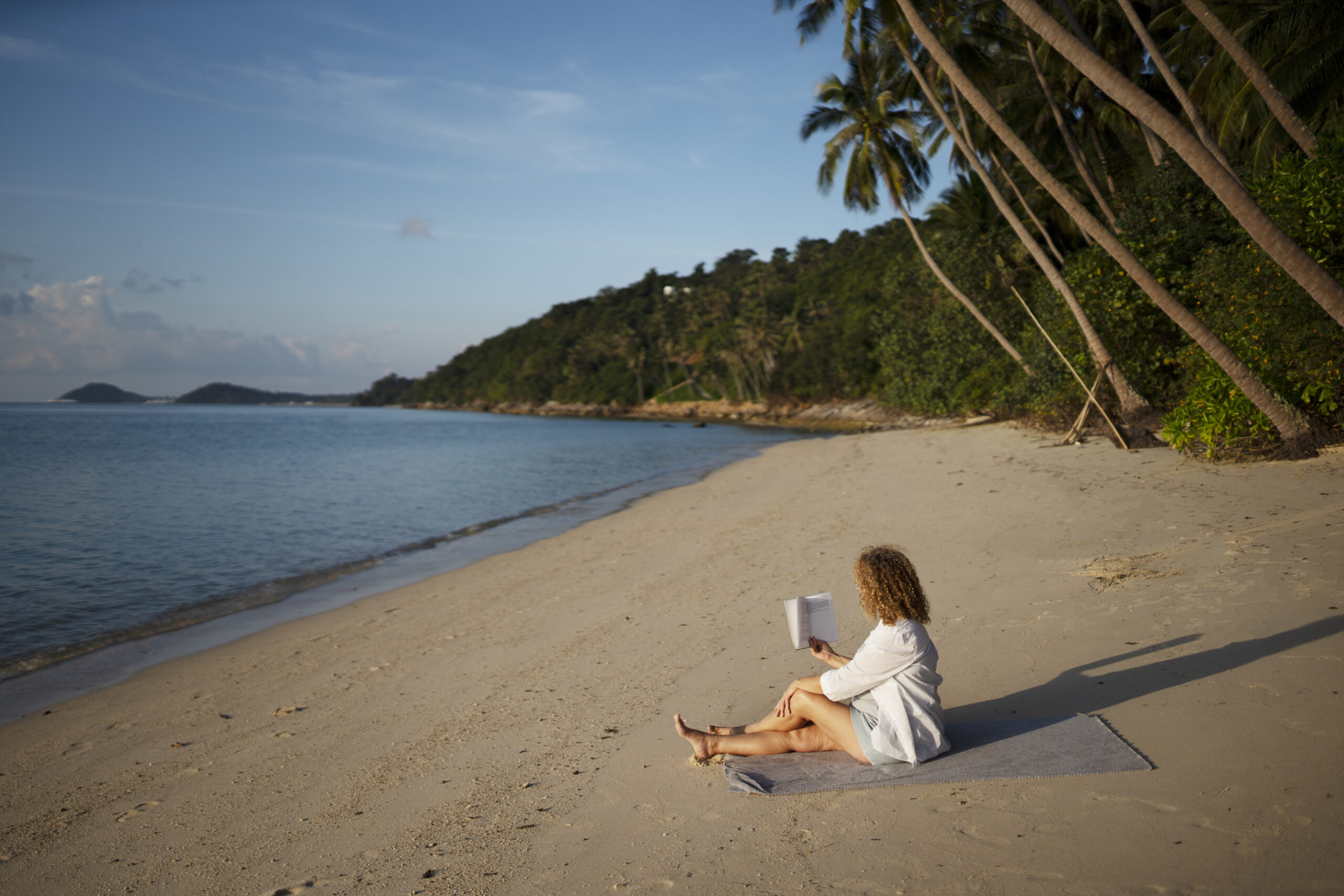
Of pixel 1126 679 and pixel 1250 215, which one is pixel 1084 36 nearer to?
pixel 1250 215

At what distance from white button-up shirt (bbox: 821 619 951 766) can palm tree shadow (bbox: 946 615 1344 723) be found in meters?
0.66

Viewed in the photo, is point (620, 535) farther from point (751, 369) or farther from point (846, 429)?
point (751, 369)

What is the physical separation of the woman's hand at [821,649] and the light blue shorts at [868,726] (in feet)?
0.78

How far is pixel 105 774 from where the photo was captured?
4.52m

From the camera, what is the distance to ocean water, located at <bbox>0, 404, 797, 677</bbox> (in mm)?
9336

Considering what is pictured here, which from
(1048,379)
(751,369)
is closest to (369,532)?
(1048,379)

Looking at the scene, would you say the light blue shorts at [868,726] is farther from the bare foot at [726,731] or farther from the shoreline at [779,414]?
the shoreline at [779,414]

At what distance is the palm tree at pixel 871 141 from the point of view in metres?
22.8

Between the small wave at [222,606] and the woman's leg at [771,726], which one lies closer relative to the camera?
the woman's leg at [771,726]

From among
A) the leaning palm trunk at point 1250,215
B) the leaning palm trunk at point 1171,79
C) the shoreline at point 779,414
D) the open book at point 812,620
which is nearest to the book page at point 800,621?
the open book at point 812,620

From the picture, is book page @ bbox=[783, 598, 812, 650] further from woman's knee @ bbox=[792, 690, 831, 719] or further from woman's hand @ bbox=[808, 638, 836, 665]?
woman's knee @ bbox=[792, 690, 831, 719]

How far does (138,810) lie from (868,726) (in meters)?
3.81

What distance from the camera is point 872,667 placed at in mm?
3404

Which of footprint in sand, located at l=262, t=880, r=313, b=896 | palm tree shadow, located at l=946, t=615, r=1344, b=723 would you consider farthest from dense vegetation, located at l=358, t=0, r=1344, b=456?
footprint in sand, located at l=262, t=880, r=313, b=896
